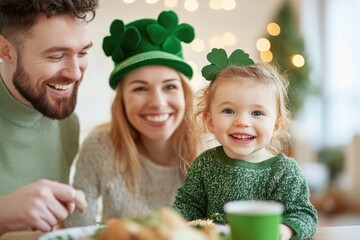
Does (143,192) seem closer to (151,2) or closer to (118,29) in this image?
(118,29)

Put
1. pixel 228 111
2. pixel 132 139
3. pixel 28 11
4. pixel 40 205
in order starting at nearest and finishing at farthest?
pixel 40 205, pixel 228 111, pixel 28 11, pixel 132 139

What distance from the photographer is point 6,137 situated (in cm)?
199

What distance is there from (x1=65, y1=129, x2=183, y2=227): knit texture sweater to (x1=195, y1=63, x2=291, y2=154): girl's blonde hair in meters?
0.62

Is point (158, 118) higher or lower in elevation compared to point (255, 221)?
higher

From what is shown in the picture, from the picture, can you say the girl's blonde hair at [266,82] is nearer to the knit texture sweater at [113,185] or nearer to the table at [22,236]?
the table at [22,236]

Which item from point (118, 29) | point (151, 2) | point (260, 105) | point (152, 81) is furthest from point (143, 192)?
point (151, 2)

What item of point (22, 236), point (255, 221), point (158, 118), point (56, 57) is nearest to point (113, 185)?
point (158, 118)

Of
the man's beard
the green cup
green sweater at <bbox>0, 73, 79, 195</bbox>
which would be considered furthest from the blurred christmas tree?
the green cup

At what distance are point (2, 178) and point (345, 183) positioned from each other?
5.01 metres

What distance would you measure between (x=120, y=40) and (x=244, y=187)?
0.89m

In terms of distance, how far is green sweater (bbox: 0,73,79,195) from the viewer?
197cm

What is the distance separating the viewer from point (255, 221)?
96 centimetres

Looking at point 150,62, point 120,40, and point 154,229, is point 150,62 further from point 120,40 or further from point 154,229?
point 154,229

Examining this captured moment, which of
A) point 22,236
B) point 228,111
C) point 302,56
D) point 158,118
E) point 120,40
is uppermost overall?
point 302,56
